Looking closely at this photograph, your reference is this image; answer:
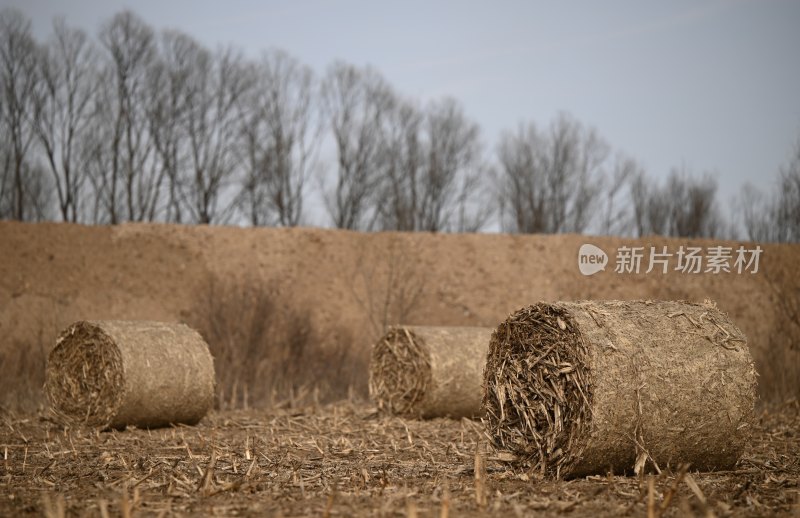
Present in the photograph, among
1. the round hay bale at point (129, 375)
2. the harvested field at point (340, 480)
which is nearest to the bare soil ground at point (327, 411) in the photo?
the harvested field at point (340, 480)

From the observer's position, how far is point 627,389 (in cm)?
697

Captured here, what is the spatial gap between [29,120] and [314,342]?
17.5 meters

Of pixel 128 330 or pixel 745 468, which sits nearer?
pixel 745 468

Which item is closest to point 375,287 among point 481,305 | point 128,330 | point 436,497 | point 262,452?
point 481,305

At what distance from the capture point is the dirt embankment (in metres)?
28.7

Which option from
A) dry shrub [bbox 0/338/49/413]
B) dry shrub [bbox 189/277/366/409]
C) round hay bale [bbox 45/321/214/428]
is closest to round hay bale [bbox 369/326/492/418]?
dry shrub [bbox 189/277/366/409]

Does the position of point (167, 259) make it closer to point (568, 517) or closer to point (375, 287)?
point (375, 287)

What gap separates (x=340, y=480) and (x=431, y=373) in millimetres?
6135

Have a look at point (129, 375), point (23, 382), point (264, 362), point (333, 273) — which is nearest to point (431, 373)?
point (129, 375)

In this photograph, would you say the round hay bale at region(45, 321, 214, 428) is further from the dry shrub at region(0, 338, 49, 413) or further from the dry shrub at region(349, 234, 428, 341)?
the dry shrub at region(349, 234, 428, 341)

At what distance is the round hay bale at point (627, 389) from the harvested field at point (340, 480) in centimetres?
20

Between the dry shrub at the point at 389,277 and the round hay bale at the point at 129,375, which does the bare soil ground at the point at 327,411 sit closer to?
the dry shrub at the point at 389,277

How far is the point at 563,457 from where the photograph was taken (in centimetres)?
702

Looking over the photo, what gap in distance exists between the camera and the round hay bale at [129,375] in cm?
1146
